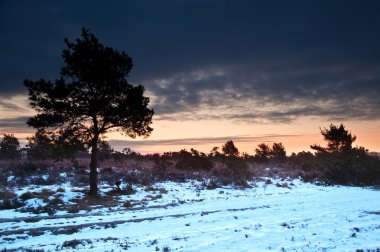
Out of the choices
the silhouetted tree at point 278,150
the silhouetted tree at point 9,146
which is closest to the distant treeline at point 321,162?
the silhouetted tree at point 9,146

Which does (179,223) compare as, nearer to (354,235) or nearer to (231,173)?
(354,235)

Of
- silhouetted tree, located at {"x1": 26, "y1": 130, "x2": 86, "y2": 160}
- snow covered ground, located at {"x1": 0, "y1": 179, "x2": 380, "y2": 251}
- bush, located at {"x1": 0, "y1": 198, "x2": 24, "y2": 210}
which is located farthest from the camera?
silhouetted tree, located at {"x1": 26, "y1": 130, "x2": 86, "y2": 160}

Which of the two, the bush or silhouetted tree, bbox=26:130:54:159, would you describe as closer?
the bush

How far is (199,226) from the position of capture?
14.8m

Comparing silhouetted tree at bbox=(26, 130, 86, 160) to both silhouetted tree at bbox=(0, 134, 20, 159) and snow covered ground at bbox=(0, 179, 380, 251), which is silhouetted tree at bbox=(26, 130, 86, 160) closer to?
snow covered ground at bbox=(0, 179, 380, 251)

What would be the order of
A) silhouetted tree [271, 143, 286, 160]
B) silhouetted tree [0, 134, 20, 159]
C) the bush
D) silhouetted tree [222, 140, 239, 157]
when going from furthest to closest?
1. silhouetted tree [271, 143, 286, 160]
2. silhouetted tree [222, 140, 239, 157]
3. silhouetted tree [0, 134, 20, 159]
4. the bush

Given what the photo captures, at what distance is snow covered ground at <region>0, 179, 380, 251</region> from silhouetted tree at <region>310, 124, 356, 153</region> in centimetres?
2782

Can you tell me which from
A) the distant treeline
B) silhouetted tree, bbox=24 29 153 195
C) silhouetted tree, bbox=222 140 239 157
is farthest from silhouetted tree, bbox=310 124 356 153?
silhouetted tree, bbox=24 29 153 195

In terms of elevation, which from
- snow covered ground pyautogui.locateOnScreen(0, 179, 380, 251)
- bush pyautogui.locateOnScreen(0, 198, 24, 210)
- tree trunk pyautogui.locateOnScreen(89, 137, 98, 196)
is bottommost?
snow covered ground pyautogui.locateOnScreen(0, 179, 380, 251)

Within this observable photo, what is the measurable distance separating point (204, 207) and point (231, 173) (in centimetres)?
1707

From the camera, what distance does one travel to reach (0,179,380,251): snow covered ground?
1120 cm

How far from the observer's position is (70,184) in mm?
27938

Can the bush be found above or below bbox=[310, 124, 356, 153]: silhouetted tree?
below

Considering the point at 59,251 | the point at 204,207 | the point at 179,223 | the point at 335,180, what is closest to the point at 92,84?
the point at 204,207
